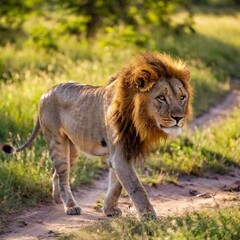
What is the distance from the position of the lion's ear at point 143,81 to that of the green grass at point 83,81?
1778 mm

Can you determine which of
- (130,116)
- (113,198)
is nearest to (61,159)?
(113,198)

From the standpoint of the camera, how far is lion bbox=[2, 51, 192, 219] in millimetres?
5402

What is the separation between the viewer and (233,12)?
118 ft

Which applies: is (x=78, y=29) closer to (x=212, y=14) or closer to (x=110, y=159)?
(x=110, y=159)

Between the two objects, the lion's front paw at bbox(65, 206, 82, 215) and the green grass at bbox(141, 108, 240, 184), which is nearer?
the lion's front paw at bbox(65, 206, 82, 215)

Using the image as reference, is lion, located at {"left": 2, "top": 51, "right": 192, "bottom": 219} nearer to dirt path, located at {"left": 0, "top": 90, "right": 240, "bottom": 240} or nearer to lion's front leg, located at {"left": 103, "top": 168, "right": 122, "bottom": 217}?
lion's front leg, located at {"left": 103, "top": 168, "right": 122, "bottom": 217}

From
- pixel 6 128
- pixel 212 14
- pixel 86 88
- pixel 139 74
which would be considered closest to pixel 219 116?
pixel 6 128

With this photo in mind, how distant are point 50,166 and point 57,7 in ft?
30.4

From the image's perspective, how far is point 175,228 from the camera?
4.80m

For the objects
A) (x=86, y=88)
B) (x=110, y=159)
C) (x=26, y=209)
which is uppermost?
(x=86, y=88)

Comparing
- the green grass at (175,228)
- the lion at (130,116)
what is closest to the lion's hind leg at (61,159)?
the lion at (130,116)

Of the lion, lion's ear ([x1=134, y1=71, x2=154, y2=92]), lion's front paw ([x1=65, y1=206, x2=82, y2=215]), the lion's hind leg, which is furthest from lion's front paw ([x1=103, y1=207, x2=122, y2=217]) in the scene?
lion's ear ([x1=134, y1=71, x2=154, y2=92])

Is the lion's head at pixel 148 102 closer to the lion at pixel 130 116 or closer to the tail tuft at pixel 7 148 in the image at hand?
the lion at pixel 130 116

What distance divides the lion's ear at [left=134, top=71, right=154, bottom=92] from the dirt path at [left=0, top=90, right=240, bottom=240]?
1009 mm
